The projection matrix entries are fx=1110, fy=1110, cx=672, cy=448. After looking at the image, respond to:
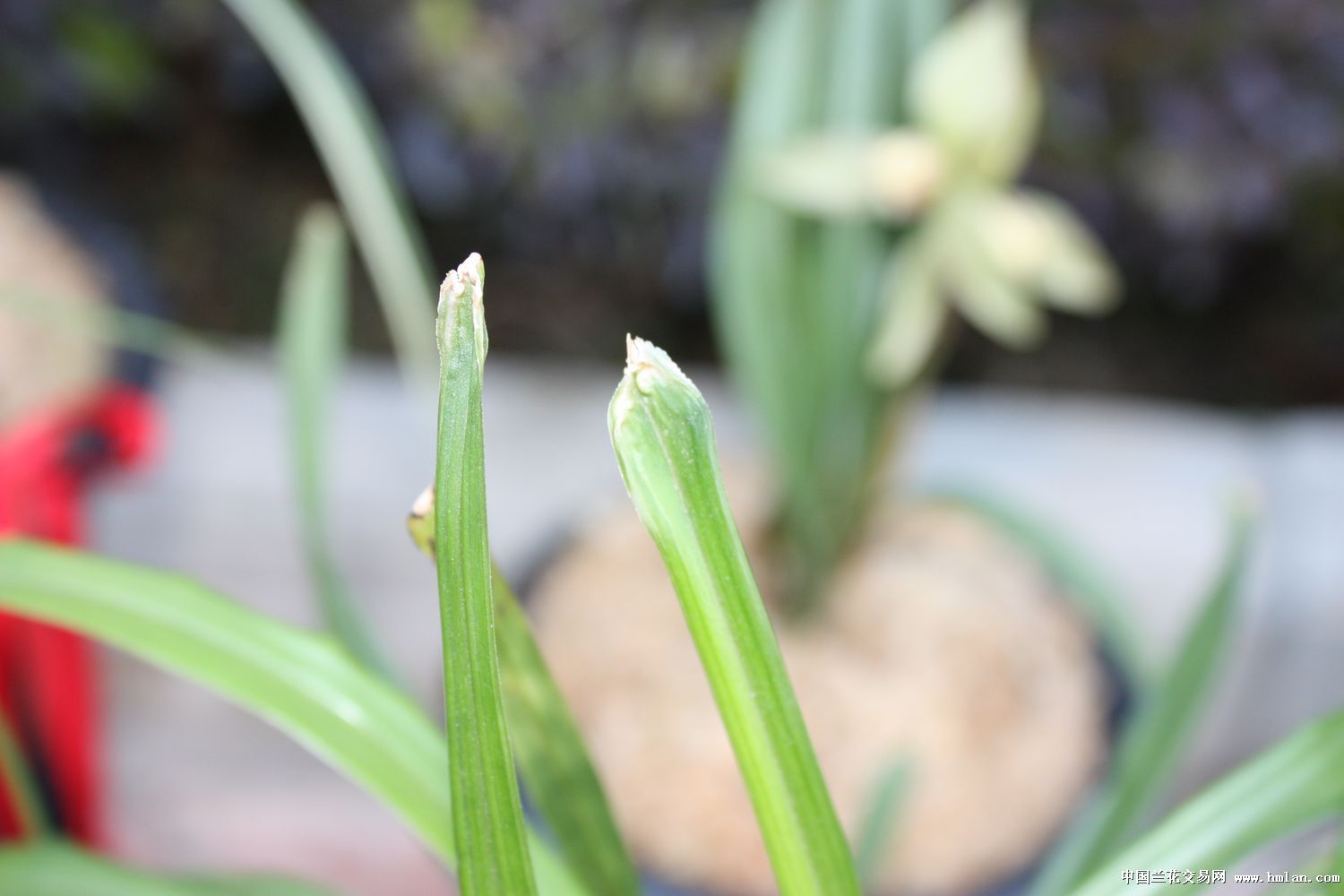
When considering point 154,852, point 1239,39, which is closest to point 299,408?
point 154,852

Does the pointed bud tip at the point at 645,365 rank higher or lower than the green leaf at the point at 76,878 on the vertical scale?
higher

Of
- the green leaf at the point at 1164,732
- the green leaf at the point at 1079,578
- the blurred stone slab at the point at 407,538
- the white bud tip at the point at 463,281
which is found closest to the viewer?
the white bud tip at the point at 463,281

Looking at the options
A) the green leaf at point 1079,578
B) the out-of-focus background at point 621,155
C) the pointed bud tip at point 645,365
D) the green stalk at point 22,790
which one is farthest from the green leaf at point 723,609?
the out-of-focus background at point 621,155

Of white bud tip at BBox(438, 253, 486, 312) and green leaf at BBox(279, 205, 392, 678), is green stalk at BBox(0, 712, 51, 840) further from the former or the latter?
white bud tip at BBox(438, 253, 486, 312)

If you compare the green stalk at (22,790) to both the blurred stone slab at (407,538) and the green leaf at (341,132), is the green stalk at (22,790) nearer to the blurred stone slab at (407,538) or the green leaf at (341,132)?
the green leaf at (341,132)

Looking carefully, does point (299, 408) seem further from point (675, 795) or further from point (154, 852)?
point (154, 852)

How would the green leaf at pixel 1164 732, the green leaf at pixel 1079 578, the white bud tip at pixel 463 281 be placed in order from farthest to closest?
1. the green leaf at pixel 1079 578
2. the green leaf at pixel 1164 732
3. the white bud tip at pixel 463 281

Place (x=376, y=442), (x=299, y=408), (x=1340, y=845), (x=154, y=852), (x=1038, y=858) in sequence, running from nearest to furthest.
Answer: (x=1340, y=845) < (x=299, y=408) < (x=1038, y=858) < (x=154, y=852) < (x=376, y=442)

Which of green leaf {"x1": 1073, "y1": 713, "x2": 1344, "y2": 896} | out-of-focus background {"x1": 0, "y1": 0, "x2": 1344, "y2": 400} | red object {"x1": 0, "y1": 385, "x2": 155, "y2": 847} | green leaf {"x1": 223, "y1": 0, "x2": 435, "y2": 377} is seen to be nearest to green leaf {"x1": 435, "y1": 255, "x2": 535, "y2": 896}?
green leaf {"x1": 1073, "y1": 713, "x2": 1344, "y2": 896}
